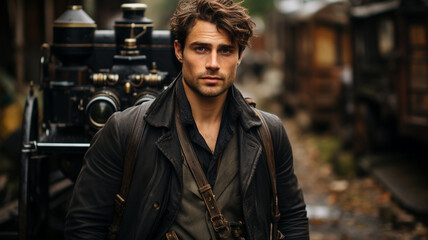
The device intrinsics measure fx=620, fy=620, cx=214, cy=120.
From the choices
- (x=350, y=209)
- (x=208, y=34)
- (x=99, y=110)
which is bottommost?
(x=350, y=209)

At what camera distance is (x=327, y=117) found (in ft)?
52.0

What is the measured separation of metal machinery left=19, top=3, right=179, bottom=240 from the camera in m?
4.84

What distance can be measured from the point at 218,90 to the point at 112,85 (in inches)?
80.4

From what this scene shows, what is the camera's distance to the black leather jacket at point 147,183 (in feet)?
9.86

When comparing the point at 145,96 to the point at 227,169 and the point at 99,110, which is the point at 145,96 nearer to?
the point at 99,110

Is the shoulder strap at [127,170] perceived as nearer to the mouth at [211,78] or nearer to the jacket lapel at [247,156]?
the mouth at [211,78]

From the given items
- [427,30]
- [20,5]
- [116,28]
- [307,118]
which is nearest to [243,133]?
[116,28]

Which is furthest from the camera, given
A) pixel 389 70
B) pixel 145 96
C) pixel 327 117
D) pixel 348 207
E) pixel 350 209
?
pixel 327 117

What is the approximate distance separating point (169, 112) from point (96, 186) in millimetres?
517

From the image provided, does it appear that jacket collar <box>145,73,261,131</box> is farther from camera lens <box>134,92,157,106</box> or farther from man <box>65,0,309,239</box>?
camera lens <box>134,92,157,106</box>

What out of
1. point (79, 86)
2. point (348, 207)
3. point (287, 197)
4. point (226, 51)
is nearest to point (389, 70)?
point (348, 207)

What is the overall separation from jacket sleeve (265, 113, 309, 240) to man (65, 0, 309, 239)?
0.03m

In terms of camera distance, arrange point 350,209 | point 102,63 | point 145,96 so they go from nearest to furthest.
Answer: point 145,96
point 102,63
point 350,209

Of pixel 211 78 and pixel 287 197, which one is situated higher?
pixel 211 78
